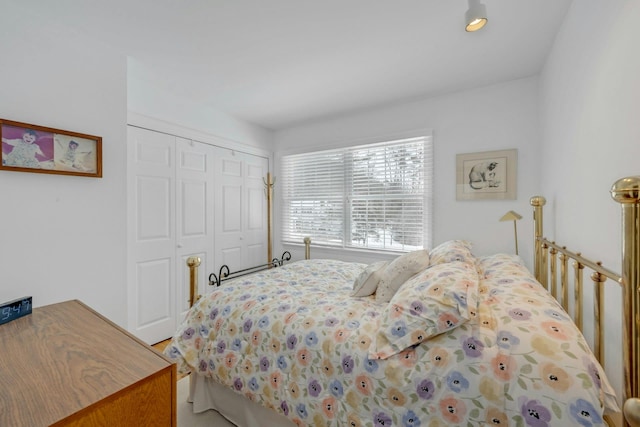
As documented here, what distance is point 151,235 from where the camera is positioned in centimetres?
266

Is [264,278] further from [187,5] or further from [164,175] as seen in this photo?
[187,5]

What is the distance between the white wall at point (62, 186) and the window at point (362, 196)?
83.8 inches

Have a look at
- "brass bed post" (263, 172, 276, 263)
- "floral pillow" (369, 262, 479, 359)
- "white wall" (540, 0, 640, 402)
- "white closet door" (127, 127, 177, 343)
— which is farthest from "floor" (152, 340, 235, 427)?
"brass bed post" (263, 172, 276, 263)

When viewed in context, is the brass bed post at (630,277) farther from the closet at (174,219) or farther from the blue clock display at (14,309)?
the closet at (174,219)

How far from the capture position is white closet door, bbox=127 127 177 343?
8.26ft

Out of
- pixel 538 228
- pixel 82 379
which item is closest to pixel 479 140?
pixel 538 228

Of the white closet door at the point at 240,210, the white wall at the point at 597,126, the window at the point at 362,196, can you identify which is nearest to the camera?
the white wall at the point at 597,126

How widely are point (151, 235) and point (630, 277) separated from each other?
315 centimetres

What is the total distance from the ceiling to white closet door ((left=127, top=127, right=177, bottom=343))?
63 centimetres

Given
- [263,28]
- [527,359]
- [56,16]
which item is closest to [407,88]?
[263,28]

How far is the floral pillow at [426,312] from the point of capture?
1042 millimetres

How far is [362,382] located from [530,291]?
2.79 ft

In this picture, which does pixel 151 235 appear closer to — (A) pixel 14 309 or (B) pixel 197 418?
(A) pixel 14 309

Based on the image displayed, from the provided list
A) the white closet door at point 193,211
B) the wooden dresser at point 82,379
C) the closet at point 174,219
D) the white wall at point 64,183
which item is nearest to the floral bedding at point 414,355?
the wooden dresser at point 82,379
